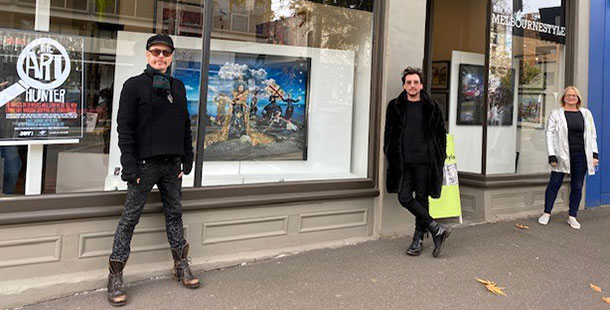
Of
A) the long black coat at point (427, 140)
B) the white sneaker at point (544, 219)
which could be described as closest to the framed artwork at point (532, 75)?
the white sneaker at point (544, 219)

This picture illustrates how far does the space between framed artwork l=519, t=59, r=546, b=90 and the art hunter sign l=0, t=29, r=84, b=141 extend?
6.12 meters

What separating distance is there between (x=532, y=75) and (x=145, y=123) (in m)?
6.16

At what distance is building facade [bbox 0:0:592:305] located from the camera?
3.78m

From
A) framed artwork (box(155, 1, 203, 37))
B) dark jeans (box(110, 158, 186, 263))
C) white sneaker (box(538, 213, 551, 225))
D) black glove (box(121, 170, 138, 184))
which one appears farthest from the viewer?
white sneaker (box(538, 213, 551, 225))

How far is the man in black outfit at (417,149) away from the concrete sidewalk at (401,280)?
19.0 inches

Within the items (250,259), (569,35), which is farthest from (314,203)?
(569,35)

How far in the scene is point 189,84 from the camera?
463cm

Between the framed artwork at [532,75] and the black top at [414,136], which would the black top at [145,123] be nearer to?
the black top at [414,136]

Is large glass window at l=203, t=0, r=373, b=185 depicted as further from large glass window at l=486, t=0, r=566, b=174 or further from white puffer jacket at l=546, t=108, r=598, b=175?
white puffer jacket at l=546, t=108, r=598, b=175

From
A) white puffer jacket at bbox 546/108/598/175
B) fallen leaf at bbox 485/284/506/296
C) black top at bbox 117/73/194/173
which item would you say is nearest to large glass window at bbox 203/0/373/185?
black top at bbox 117/73/194/173

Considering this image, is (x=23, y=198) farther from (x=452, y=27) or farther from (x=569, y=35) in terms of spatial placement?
(x=569, y=35)

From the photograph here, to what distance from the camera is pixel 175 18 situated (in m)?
4.80

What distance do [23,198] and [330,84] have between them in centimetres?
355

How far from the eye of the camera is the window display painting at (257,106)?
16.7 feet
